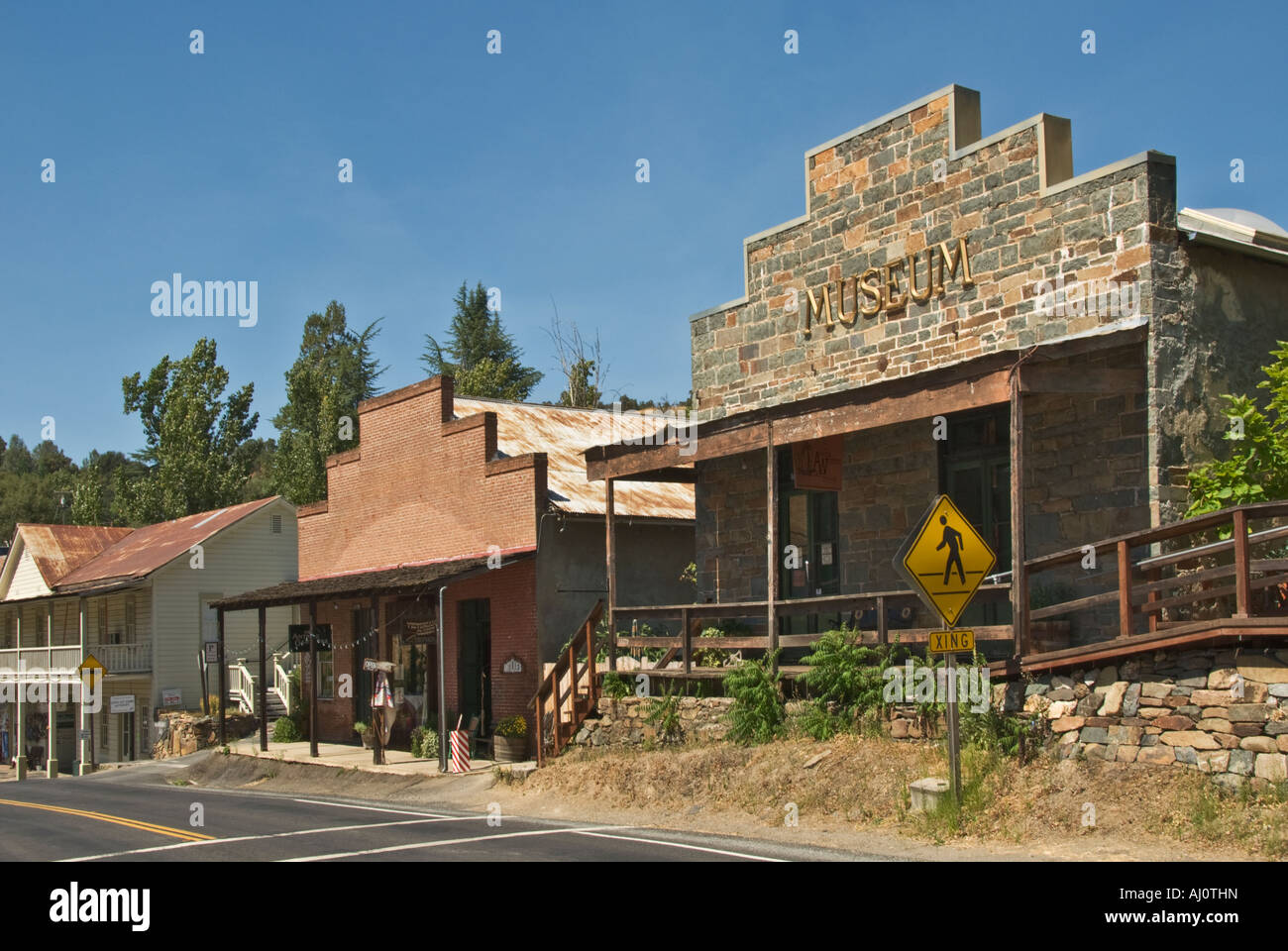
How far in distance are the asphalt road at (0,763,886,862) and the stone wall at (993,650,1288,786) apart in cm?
300

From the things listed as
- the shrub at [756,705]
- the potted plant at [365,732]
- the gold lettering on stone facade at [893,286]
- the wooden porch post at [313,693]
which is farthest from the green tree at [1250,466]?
the potted plant at [365,732]

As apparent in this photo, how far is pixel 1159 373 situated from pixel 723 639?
716 cm

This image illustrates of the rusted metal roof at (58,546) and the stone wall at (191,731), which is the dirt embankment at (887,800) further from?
the rusted metal roof at (58,546)

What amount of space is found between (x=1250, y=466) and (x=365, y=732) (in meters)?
19.2

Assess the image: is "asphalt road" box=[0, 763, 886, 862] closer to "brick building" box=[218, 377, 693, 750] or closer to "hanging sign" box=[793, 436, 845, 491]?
"brick building" box=[218, 377, 693, 750]

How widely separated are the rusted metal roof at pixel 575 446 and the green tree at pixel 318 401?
50.7 feet

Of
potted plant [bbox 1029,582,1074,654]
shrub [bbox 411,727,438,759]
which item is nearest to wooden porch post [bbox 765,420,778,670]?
potted plant [bbox 1029,582,1074,654]

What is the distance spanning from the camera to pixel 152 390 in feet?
195

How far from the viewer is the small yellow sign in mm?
12492

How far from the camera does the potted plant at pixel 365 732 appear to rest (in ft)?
88.3

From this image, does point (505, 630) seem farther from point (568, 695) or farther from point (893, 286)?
point (893, 286)

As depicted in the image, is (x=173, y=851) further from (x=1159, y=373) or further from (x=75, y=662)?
(x=75, y=662)

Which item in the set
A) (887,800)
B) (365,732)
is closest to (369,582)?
(365,732)

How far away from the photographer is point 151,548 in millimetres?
43156
